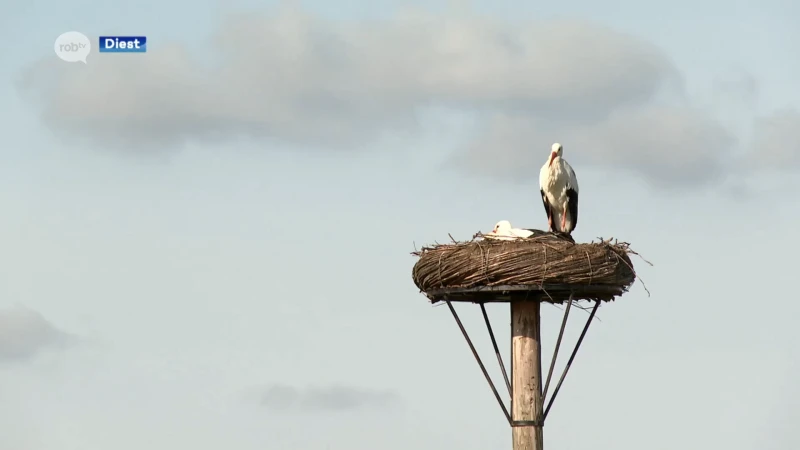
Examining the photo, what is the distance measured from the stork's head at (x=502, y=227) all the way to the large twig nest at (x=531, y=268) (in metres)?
0.30

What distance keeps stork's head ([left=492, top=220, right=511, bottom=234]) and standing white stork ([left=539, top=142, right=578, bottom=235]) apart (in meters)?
1.58

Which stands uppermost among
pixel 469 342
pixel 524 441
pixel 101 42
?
pixel 101 42

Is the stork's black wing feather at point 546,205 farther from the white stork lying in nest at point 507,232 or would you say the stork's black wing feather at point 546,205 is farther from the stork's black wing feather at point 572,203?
the white stork lying in nest at point 507,232

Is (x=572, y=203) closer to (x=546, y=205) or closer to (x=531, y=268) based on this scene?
(x=546, y=205)

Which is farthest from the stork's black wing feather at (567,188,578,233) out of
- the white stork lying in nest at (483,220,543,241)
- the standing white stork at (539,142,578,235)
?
the white stork lying in nest at (483,220,543,241)

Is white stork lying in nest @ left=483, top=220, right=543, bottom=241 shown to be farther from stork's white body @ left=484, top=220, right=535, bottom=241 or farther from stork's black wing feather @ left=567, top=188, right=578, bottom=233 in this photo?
stork's black wing feather @ left=567, top=188, right=578, bottom=233

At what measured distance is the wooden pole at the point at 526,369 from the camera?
15938 millimetres

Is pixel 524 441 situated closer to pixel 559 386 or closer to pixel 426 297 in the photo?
pixel 559 386

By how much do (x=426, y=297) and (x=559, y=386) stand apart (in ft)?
5.55

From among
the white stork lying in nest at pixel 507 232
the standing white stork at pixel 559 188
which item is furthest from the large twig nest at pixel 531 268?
the standing white stork at pixel 559 188

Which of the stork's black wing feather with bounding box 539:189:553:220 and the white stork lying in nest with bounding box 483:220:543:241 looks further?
the stork's black wing feather with bounding box 539:189:553:220

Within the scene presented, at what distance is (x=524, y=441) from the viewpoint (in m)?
15.9

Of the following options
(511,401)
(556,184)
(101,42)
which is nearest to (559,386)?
(511,401)

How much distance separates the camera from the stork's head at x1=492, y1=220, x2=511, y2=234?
16.0 metres
